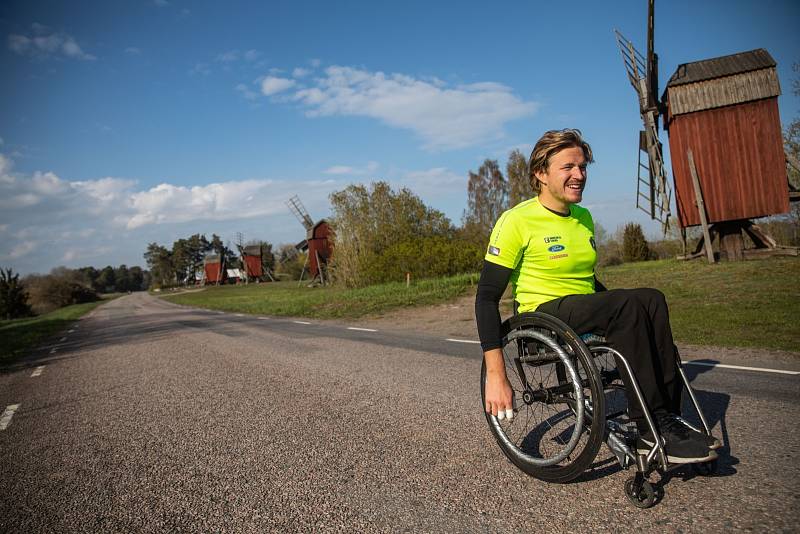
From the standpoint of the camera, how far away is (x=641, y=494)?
6.84ft

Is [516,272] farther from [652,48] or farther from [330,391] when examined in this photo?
[652,48]

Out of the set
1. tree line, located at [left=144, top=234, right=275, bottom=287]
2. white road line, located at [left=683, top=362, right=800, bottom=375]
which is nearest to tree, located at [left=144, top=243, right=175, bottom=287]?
tree line, located at [left=144, top=234, right=275, bottom=287]

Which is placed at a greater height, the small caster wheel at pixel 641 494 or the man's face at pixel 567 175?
the man's face at pixel 567 175

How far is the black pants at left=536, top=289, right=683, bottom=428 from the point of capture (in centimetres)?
212

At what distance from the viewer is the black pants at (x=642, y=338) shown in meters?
2.12

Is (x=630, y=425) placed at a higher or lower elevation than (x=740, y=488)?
higher

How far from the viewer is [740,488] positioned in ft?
7.09

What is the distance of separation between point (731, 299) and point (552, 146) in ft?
31.6

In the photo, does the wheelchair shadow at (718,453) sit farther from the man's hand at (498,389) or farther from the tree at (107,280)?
the tree at (107,280)

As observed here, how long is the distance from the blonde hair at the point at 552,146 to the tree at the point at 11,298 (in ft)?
177

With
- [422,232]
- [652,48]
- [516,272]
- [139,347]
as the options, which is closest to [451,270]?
[422,232]

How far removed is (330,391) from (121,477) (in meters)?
2.16

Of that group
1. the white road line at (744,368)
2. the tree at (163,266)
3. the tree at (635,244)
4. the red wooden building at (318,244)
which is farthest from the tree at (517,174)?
the tree at (163,266)

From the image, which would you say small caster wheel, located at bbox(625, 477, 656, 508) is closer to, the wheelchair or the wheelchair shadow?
the wheelchair
